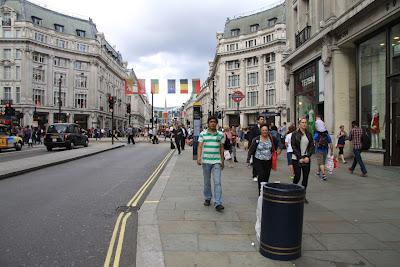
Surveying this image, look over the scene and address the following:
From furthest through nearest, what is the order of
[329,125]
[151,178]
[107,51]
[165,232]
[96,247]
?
[107,51], [329,125], [151,178], [165,232], [96,247]

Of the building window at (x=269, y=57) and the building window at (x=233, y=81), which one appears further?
the building window at (x=233, y=81)

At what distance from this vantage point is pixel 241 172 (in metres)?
13.1

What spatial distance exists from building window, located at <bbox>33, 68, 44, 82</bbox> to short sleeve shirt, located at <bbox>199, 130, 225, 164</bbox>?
65.2 m

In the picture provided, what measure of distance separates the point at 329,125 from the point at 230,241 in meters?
13.6

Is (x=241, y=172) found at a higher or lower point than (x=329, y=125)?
lower

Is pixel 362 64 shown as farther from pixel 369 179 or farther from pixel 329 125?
pixel 369 179

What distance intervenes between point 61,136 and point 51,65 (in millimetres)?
48817

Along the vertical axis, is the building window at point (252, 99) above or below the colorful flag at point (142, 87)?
above

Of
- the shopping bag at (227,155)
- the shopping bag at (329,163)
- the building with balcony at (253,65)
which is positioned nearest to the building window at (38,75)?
the building with balcony at (253,65)

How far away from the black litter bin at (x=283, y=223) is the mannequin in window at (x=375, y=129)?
11.3 m

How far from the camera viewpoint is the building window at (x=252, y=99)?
71.8 m

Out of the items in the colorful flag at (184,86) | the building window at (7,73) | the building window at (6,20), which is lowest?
the colorful flag at (184,86)

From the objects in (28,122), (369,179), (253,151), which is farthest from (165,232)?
(28,122)

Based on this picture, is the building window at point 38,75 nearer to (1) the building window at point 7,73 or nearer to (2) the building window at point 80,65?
(1) the building window at point 7,73
